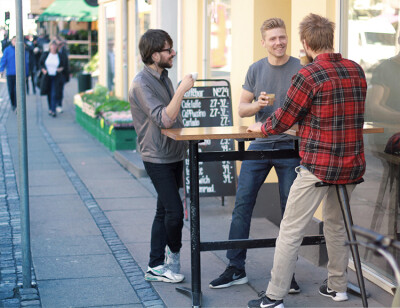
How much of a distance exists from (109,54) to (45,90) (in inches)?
72.3

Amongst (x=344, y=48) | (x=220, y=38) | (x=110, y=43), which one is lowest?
(x=344, y=48)

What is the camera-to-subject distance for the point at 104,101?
47.5 ft

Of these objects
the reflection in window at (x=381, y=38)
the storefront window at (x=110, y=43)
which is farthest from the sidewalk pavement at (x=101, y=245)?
the storefront window at (x=110, y=43)

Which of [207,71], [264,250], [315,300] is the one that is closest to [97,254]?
[264,250]

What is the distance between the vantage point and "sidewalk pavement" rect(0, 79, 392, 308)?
5258 millimetres

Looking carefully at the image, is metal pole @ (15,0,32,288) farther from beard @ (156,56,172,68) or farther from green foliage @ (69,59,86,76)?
green foliage @ (69,59,86,76)

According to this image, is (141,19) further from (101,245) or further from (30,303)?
(30,303)

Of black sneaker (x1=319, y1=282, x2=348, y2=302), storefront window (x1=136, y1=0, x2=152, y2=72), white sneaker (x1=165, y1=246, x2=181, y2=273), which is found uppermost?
storefront window (x1=136, y1=0, x2=152, y2=72)

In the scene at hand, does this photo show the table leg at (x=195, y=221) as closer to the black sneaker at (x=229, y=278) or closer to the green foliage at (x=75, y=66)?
the black sneaker at (x=229, y=278)

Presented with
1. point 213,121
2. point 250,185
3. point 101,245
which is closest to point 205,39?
point 213,121

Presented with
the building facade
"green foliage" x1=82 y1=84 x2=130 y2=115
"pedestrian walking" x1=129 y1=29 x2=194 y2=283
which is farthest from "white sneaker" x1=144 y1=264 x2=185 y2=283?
"green foliage" x1=82 y1=84 x2=130 y2=115

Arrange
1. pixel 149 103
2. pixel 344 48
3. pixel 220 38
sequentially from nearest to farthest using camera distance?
pixel 149 103
pixel 344 48
pixel 220 38

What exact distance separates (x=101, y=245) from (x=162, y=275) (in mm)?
1289

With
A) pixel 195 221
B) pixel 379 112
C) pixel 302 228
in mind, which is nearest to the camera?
pixel 302 228
